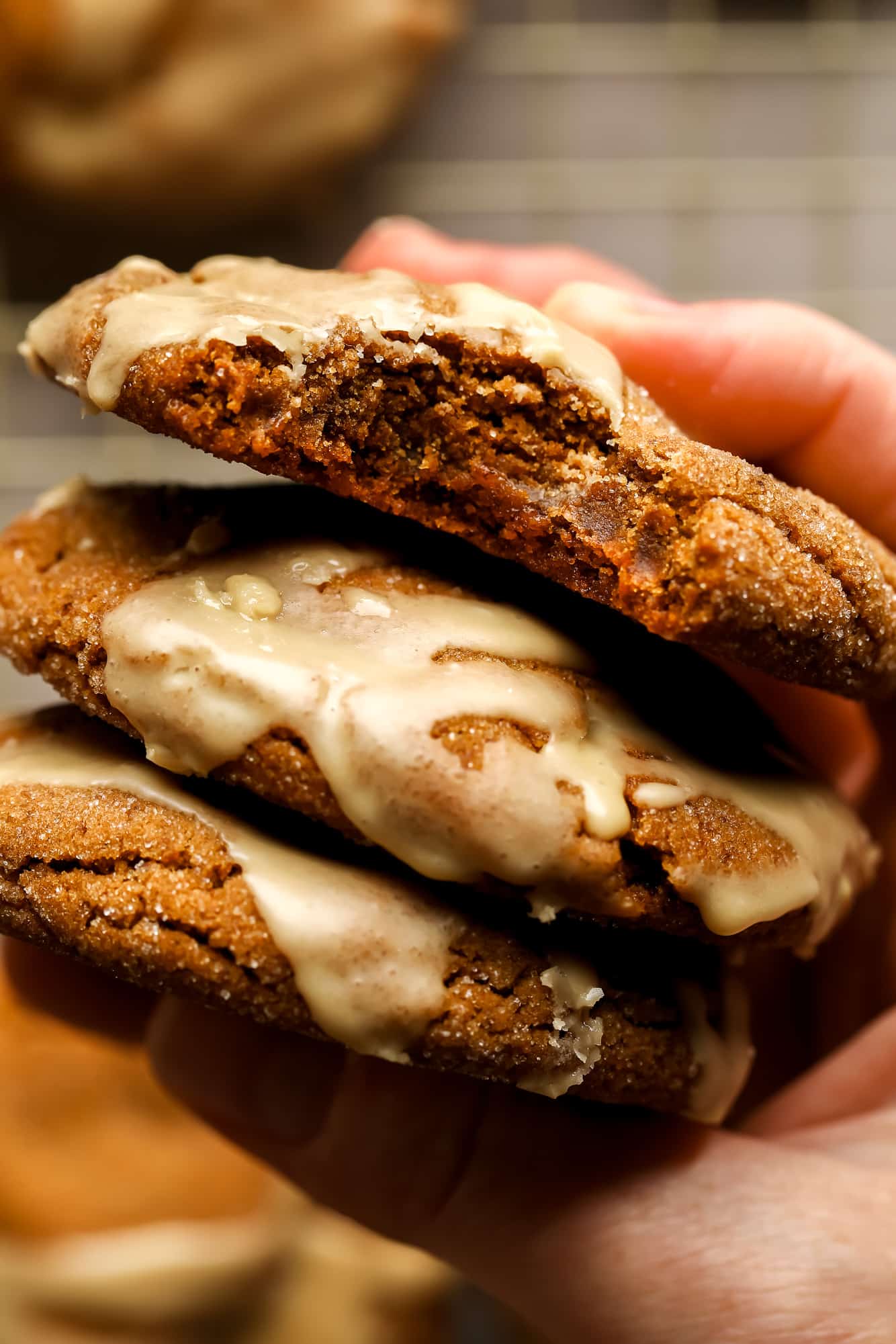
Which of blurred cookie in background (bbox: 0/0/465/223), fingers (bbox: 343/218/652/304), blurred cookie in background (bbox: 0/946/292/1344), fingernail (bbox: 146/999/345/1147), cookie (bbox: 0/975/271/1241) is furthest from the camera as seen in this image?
blurred cookie in background (bbox: 0/0/465/223)

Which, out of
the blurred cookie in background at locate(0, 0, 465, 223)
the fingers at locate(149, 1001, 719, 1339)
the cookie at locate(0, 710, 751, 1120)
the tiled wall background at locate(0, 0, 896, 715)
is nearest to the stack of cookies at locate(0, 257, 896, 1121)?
the cookie at locate(0, 710, 751, 1120)

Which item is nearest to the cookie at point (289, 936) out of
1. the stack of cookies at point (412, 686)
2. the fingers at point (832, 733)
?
the stack of cookies at point (412, 686)

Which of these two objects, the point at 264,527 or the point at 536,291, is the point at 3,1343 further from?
the point at 536,291

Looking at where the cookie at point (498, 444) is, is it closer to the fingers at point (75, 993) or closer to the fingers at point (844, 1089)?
the fingers at point (844, 1089)

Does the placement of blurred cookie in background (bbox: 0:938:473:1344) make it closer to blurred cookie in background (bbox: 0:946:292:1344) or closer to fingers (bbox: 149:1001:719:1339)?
blurred cookie in background (bbox: 0:946:292:1344)

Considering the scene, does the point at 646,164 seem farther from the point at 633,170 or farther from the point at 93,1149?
the point at 93,1149

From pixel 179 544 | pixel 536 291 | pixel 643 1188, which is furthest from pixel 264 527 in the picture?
pixel 536 291

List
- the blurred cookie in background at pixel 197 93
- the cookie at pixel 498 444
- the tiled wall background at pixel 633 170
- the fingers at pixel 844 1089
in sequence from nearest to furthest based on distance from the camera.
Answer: the cookie at pixel 498 444 < the fingers at pixel 844 1089 < the blurred cookie in background at pixel 197 93 < the tiled wall background at pixel 633 170
